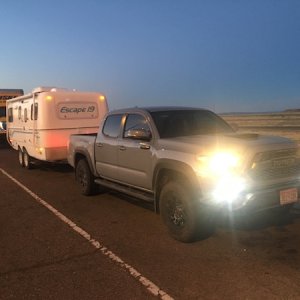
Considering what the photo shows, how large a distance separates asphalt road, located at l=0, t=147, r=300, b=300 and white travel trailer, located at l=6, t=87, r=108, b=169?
14.2 ft

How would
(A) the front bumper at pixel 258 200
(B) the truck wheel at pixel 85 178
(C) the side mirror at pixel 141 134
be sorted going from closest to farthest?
(A) the front bumper at pixel 258 200 → (C) the side mirror at pixel 141 134 → (B) the truck wheel at pixel 85 178

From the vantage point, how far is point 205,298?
14.1 feet

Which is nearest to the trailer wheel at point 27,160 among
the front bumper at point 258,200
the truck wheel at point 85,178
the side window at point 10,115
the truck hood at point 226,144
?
the side window at point 10,115

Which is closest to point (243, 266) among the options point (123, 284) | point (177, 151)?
point (123, 284)

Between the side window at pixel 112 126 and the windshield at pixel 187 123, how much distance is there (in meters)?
1.04

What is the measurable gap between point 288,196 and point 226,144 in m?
1.15

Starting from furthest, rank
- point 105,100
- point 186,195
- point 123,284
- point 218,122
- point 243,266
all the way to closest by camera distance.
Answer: point 105,100, point 218,122, point 186,195, point 243,266, point 123,284

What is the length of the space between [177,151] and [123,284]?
88.2 inches

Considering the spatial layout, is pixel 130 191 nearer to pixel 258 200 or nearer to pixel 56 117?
pixel 258 200

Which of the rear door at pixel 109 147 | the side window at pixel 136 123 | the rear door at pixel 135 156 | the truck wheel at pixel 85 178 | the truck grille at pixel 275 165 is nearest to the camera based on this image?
the truck grille at pixel 275 165

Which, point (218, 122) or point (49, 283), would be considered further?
point (218, 122)

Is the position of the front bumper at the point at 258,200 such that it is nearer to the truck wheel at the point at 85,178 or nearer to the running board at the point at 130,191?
the running board at the point at 130,191

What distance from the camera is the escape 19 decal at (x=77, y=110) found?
42.4ft

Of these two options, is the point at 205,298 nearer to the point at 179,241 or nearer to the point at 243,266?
the point at 243,266
